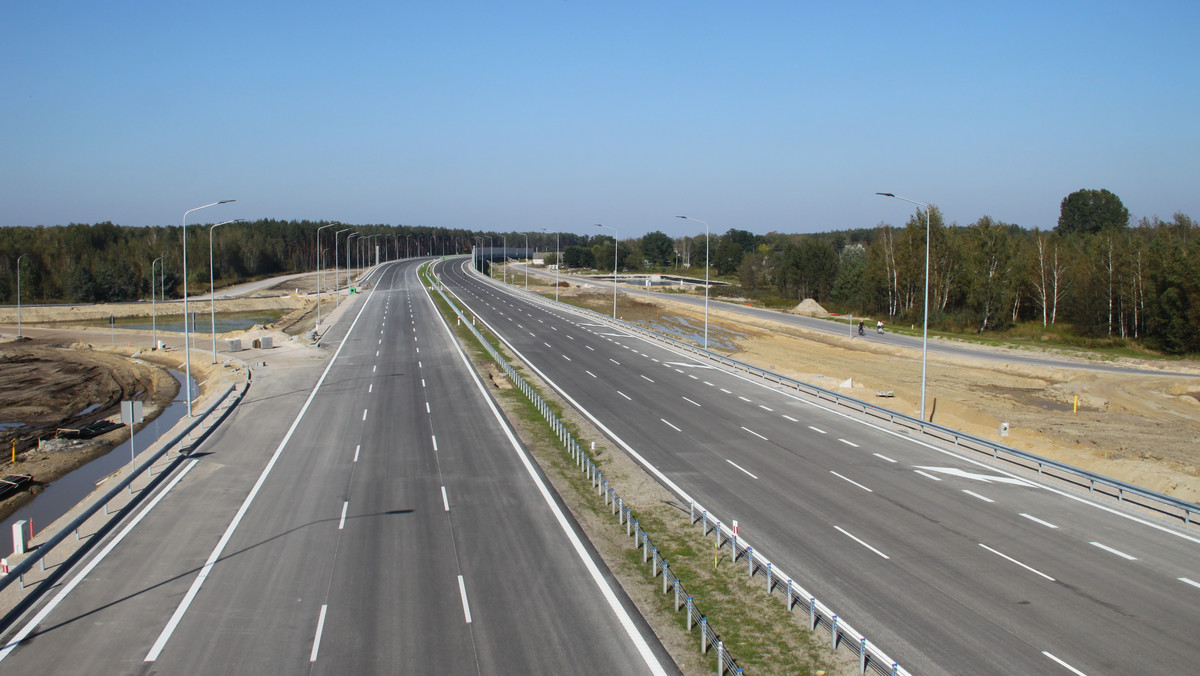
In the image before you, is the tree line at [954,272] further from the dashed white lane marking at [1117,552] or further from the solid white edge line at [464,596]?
the solid white edge line at [464,596]

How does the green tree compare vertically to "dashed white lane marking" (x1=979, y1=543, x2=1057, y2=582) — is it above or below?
above

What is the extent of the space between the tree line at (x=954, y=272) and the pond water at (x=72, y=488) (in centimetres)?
4985

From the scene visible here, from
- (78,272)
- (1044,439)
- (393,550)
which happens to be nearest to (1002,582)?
(393,550)

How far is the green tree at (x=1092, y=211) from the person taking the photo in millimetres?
155375

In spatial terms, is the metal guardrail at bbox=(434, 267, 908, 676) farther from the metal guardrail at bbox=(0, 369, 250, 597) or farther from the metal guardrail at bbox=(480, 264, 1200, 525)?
the metal guardrail at bbox=(0, 369, 250, 597)

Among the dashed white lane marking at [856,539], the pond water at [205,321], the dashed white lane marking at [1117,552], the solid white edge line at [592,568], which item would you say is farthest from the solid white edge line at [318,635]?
the pond water at [205,321]

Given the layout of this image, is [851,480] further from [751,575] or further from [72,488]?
[72,488]

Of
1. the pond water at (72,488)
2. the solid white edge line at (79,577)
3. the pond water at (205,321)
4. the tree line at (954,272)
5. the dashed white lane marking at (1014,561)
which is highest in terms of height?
the tree line at (954,272)

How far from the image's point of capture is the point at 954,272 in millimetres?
84562

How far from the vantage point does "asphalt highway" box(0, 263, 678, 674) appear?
1320 cm

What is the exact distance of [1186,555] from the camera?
59.1 ft

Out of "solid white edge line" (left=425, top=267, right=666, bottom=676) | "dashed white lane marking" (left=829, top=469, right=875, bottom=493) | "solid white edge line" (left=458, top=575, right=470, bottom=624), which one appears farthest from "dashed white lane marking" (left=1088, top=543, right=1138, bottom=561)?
"solid white edge line" (left=458, top=575, right=470, bottom=624)

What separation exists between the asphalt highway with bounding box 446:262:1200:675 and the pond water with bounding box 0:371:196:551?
68.9ft

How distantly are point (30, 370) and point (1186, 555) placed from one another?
231 feet
